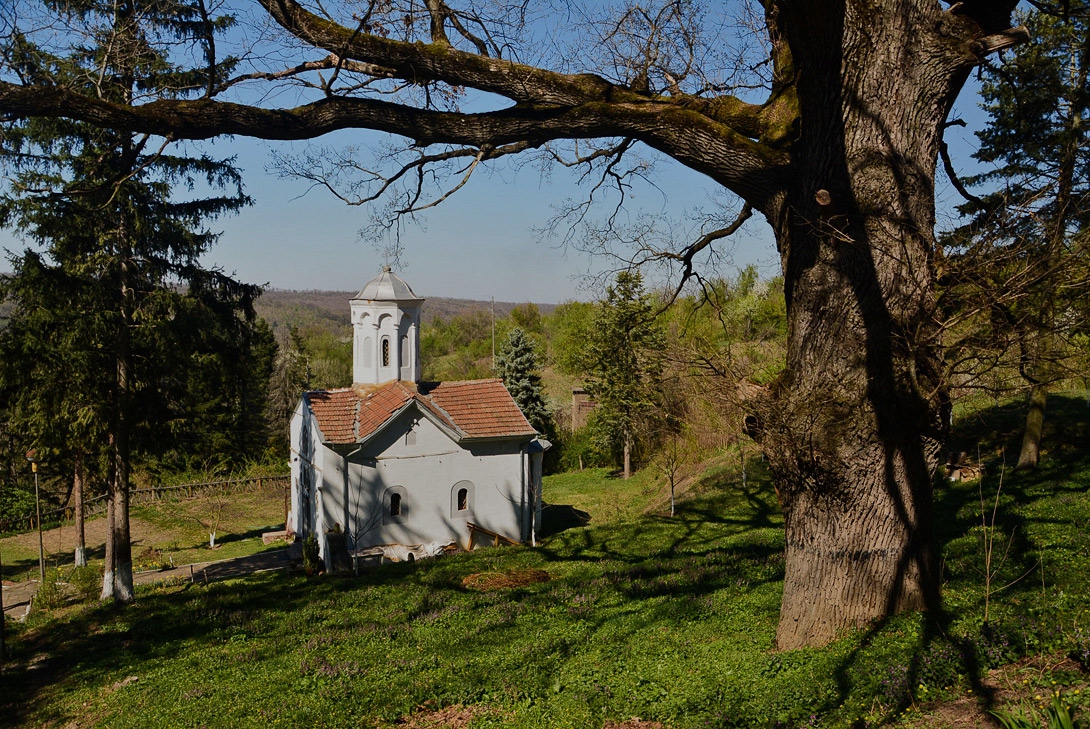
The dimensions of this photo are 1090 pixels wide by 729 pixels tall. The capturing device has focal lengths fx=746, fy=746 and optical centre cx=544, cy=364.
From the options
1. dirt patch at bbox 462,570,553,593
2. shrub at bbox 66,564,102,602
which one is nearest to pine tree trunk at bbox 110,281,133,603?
shrub at bbox 66,564,102,602

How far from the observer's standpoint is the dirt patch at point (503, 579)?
542 inches

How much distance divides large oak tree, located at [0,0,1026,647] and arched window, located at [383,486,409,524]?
17.1 m

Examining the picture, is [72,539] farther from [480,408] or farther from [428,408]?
[480,408]

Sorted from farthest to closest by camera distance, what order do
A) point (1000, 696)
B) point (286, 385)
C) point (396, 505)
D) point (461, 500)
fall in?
point (286, 385)
point (461, 500)
point (396, 505)
point (1000, 696)

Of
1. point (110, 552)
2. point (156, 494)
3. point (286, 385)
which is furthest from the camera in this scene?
point (286, 385)

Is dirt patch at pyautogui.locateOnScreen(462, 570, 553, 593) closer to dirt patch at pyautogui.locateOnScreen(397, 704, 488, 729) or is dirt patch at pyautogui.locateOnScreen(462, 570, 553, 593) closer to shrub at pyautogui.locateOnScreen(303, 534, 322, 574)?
dirt patch at pyautogui.locateOnScreen(397, 704, 488, 729)

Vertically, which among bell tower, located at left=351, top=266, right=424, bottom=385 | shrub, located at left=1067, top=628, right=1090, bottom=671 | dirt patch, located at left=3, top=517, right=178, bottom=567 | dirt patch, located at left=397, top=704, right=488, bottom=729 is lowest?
dirt patch, located at left=3, top=517, right=178, bottom=567

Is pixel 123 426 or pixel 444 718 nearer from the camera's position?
pixel 444 718

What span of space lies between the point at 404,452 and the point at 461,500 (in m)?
2.46

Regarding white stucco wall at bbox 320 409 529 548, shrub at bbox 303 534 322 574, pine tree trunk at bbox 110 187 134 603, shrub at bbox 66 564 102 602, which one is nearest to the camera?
pine tree trunk at bbox 110 187 134 603

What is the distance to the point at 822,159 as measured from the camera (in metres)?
5.38

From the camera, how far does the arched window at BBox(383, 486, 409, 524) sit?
71.9 ft

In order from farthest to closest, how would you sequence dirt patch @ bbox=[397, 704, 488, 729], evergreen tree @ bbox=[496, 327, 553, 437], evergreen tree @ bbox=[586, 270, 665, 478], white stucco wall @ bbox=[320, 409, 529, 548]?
1. evergreen tree @ bbox=[496, 327, 553, 437]
2. evergreen tree @ bbox=[586, 270, 665, 478]
3. white stucco wall @ bbox=[320, 409, 529, 548]
4. dirt patch @ bbox=[397, 704, 488, 729]

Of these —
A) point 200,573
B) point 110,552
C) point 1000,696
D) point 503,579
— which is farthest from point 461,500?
point 1000,696
